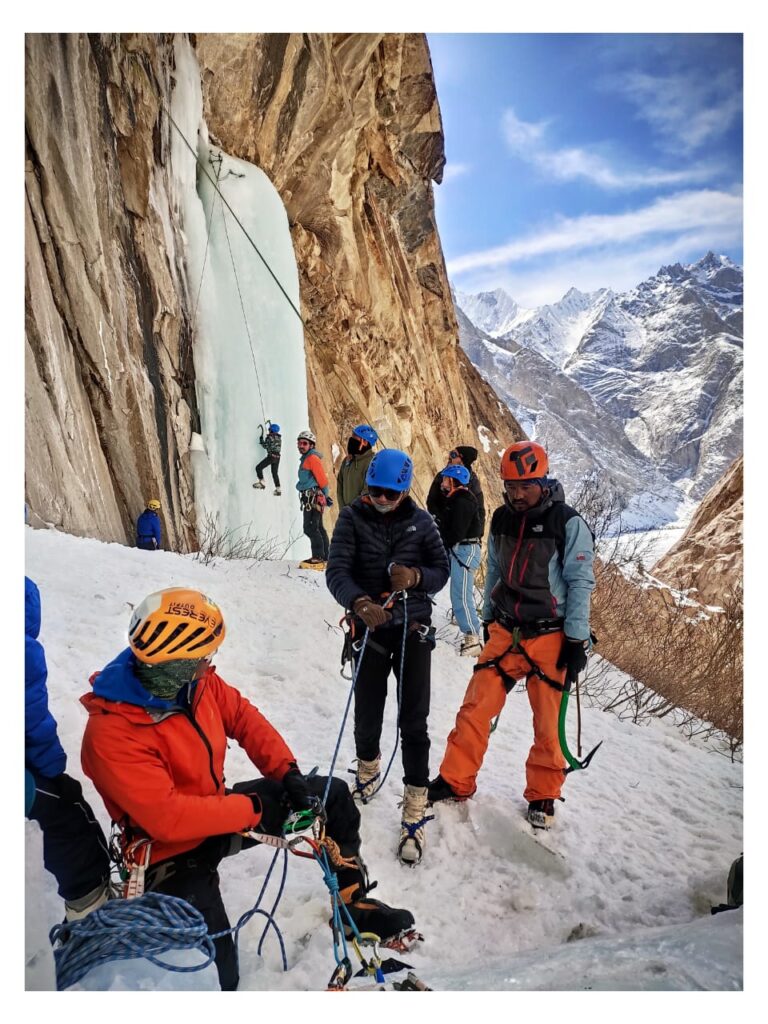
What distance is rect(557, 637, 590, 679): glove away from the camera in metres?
2.64

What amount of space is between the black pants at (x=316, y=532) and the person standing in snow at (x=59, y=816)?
15.7 feet

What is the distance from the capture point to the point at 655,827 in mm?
2809

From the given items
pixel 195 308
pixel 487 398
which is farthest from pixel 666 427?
pixel 195 308

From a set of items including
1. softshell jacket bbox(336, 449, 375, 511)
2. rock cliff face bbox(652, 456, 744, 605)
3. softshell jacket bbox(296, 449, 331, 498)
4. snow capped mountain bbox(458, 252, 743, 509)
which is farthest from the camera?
snow capped mountain bbox(458, 252, 743, 509)

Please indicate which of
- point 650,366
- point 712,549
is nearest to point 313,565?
point 712,549

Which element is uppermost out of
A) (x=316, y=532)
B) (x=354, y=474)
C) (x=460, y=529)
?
(x=354, y=474)

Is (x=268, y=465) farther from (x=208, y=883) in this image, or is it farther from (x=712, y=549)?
(x=712, y=549)

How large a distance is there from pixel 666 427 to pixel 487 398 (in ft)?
236

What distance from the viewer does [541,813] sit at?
267cm

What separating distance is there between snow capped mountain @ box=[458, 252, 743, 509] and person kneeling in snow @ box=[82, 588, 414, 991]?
4340cm

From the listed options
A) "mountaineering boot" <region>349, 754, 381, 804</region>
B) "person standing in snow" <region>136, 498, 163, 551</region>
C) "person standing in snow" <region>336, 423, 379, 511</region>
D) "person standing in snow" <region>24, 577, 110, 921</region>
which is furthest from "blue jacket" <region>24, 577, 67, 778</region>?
"person standing in snow" <region>136, 498, 163, 551</region>

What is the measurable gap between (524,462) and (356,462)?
2601mm

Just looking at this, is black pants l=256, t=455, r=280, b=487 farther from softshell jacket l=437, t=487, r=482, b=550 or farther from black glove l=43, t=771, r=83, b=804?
black glove l=43, t=771, r=83, b=804

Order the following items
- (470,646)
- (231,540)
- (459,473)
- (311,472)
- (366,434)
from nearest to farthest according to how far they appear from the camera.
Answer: (459,473) < (366,434) < (470,646) < (311,472) < (231,540)
